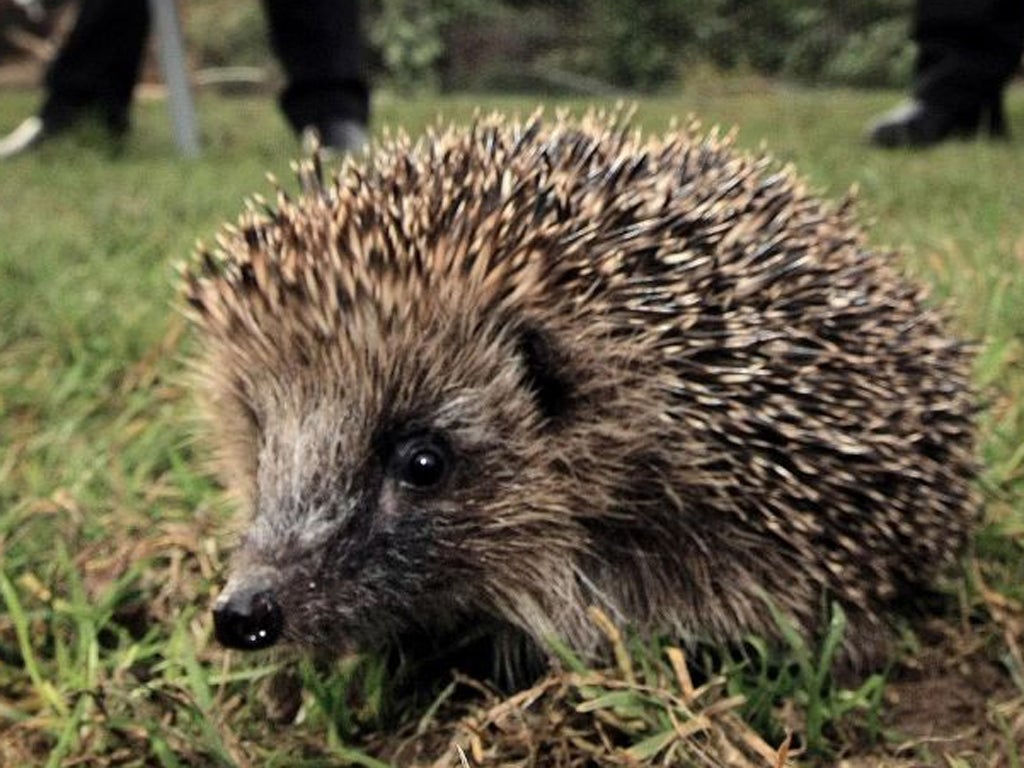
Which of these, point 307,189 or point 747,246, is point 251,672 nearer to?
point 307,189

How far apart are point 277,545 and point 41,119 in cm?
611

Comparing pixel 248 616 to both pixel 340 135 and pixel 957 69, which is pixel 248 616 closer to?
pixel 340 135

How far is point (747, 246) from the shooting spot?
7.43 ft

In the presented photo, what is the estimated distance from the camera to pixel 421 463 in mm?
2023

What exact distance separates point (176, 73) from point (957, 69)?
3877mm

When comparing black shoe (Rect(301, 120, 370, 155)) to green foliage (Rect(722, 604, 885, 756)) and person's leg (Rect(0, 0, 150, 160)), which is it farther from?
green foliage (Rect(722, 604, 885, 756))

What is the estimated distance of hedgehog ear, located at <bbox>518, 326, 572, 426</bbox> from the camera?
212 cm

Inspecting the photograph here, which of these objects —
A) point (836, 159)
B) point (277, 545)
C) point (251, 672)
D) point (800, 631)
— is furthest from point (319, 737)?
point (836, 159)

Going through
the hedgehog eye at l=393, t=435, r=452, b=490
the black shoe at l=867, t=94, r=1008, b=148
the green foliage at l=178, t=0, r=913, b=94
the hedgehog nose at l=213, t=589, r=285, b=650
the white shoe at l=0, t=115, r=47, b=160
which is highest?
the hedgehog eye at l=393, t=435, r=452, b=490

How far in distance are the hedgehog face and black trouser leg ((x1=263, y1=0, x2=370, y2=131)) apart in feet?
14.5

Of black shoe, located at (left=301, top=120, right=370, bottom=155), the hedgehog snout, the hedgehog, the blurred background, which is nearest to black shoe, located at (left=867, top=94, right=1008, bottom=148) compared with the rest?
black shoe, located at (left=301, top=120, right=370, bottom=155)

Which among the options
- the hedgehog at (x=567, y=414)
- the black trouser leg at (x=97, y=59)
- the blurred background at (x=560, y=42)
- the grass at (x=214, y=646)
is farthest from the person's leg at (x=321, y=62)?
the blurred background at (x=560, y=42)

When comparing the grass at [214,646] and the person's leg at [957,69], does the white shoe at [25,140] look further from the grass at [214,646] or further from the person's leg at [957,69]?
the person's leg at [957,69]

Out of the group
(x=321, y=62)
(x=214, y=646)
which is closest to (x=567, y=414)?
(x=214, y=646)
